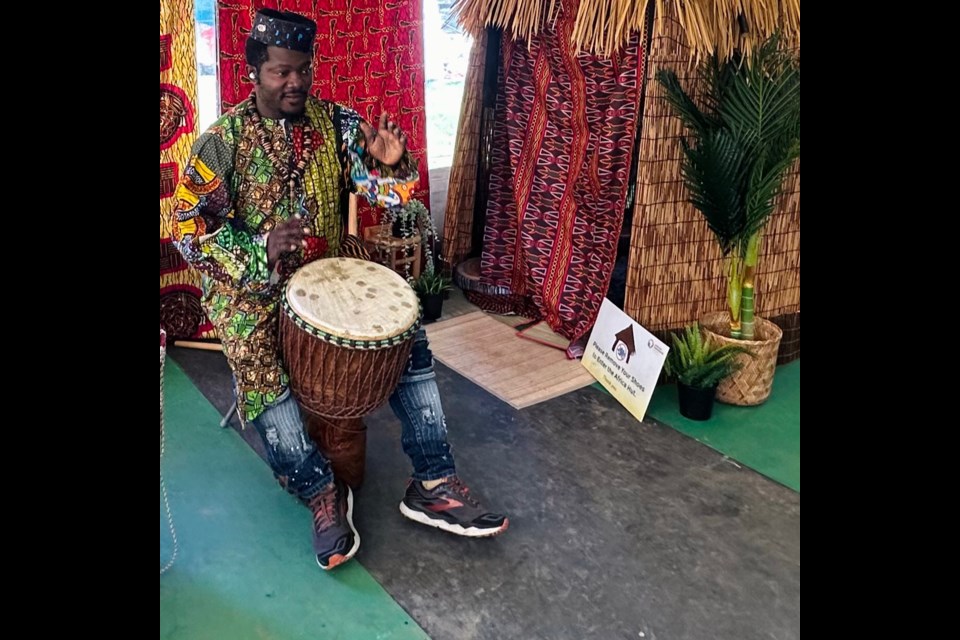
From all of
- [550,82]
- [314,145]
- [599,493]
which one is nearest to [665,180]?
[550,82]

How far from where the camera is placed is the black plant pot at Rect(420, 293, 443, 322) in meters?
4.59

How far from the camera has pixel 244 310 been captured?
2547mm

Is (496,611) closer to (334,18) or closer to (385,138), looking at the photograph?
(385,138)

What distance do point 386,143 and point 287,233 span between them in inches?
17.5

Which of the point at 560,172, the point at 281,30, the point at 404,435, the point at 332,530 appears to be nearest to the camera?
the point at 281,30

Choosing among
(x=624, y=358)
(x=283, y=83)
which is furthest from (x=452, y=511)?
(x=283, y=83)

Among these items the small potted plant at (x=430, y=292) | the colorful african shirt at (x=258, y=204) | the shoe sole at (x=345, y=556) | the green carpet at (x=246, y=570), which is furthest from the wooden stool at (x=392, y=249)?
the shoe sole at (x=345, y=556)

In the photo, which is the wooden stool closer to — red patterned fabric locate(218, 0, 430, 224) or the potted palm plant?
red patterned fabric locate(218, 0, 430, 224)

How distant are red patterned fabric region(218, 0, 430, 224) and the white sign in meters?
1.54

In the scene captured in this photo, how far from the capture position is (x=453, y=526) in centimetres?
274

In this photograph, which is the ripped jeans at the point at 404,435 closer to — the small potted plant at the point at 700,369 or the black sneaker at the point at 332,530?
the black sneaker at the point at 332,530

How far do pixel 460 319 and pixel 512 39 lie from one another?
1.50 metres

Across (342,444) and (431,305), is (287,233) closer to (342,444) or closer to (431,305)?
(342,444)
